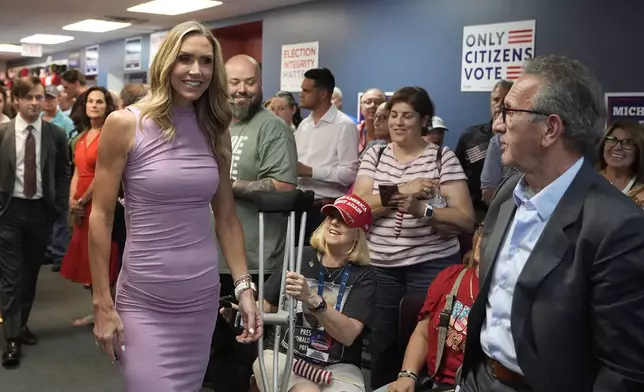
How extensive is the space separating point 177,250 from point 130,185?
24 centimetres

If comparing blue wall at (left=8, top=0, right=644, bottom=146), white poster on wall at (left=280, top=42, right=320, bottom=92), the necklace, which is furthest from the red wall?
the necklace

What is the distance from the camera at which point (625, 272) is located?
4.13ft


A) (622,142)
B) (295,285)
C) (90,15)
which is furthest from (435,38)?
(90,15)

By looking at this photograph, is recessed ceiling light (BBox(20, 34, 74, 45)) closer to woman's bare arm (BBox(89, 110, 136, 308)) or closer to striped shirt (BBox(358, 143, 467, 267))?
striped shirt (BBox(358, 143, 467, 267))

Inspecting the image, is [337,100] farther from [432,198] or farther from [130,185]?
[130,185]

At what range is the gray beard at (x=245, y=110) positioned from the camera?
2.95 metres

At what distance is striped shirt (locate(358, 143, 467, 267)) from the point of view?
124 inches

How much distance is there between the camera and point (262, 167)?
9.52ft

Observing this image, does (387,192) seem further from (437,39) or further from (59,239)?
(59,239)

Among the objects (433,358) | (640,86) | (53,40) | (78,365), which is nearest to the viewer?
(433,358)

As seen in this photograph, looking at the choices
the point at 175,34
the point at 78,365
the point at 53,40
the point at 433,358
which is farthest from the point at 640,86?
the point at 53,40

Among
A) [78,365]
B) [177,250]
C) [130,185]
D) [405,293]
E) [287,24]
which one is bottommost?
[78,365]

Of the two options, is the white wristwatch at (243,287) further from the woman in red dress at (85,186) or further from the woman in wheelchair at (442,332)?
the woman in red dress at (85,186)

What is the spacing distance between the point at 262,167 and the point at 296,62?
541 cm
